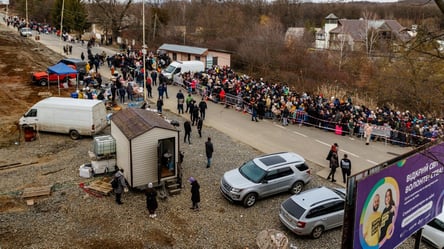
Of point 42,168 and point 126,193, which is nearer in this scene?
point 126,193

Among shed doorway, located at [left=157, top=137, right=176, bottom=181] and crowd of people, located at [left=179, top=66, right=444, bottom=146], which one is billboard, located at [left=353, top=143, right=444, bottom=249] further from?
crowd of people, located at [left=179, top=66, right=444, bottom=146]

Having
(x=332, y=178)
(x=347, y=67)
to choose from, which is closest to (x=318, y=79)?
(x=347, y=67)

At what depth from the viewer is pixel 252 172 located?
1562 cm

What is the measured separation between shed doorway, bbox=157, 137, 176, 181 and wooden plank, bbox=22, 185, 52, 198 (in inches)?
174

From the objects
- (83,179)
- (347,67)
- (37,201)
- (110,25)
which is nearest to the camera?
(37,201)

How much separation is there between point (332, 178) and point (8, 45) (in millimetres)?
49656

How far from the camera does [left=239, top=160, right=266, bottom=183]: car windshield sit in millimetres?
15256

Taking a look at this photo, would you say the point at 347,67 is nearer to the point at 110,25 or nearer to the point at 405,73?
the point at 405,73

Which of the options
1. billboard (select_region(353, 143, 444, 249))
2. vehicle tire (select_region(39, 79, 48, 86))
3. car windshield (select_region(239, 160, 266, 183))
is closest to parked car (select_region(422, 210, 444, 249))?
billboard (select_region(353, 143, 444, 249))

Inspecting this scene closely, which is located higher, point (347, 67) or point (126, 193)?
point (347, 67)

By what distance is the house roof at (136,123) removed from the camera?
1548 centimetres

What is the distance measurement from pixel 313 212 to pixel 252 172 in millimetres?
3284

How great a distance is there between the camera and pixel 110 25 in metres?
62.6

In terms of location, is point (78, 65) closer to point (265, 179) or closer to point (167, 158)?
point (167, 158)
